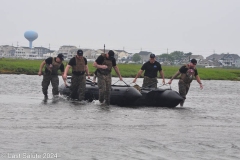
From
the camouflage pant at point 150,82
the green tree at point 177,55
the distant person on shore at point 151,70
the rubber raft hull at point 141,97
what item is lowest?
the rubber raft hull at point 141,97

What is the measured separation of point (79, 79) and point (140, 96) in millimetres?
2285

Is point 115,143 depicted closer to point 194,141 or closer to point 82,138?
point 82,138

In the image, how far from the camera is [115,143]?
11.2 m

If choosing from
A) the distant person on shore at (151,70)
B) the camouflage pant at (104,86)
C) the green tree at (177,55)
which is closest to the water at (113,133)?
the camouflage pant at (104,86)

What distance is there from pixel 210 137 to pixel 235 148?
1.45m

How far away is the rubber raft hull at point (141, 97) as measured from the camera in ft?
64.1

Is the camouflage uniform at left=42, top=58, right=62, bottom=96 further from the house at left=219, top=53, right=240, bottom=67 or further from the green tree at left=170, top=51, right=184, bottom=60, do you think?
the house at left=219, top=53, right=240, bottom=67

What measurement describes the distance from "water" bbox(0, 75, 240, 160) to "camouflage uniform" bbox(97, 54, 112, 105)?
36.7 inches

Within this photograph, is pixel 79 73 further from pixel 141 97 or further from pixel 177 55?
pixel 177 55

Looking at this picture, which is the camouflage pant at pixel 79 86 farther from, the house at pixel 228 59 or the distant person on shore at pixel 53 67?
the house at pixel 228 59

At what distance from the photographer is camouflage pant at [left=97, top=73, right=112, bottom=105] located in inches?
750

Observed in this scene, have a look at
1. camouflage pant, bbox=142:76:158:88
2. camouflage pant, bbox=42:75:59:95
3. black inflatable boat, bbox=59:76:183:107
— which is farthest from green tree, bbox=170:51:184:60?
black inflatable boat, bbox=59:76:183:107

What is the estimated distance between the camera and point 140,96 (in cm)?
1962

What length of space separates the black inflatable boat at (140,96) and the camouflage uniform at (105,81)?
0.49m
